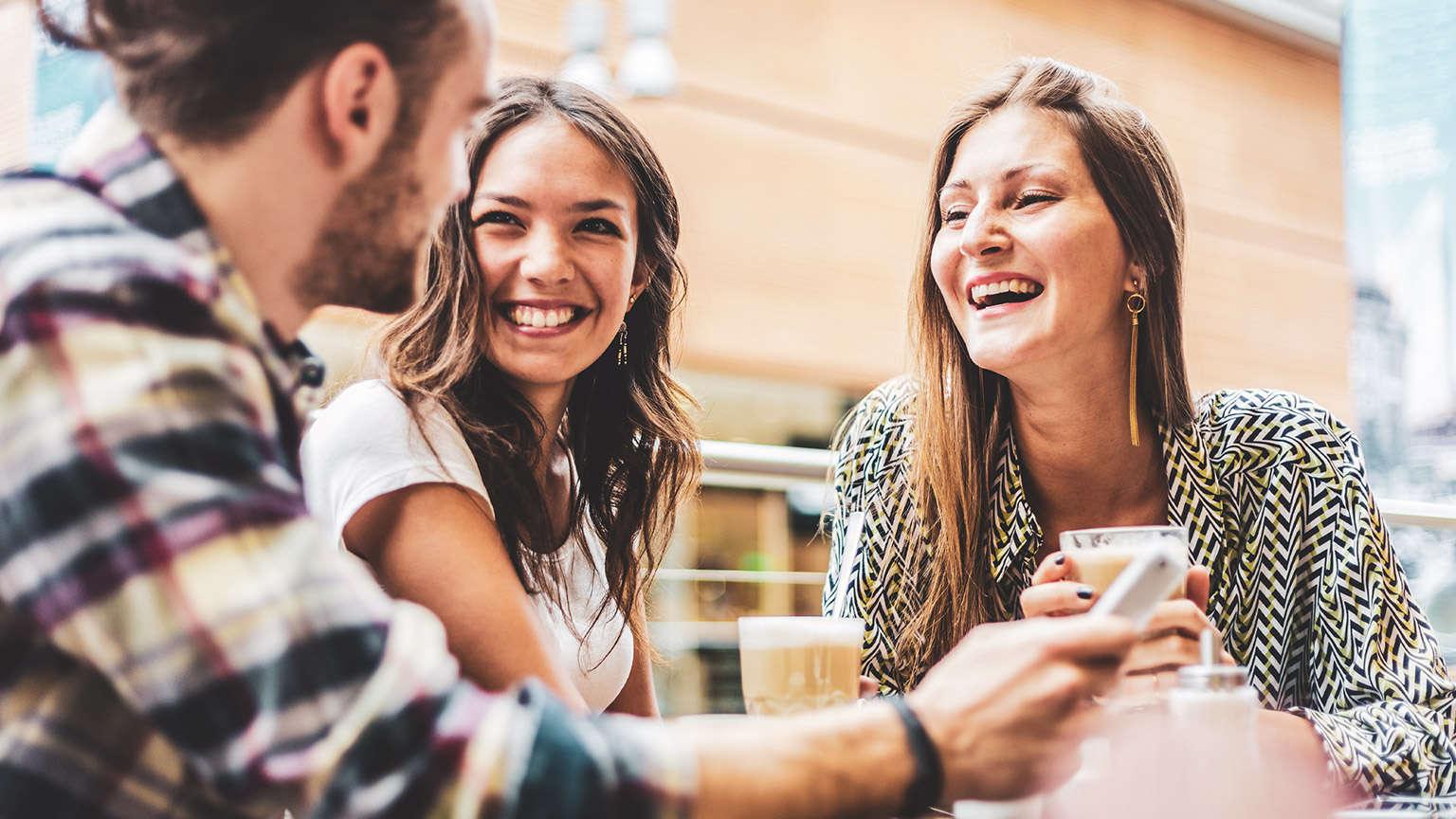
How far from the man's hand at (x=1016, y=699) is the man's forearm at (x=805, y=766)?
40 mm

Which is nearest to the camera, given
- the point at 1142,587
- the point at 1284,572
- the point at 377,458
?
the point at 1142,587

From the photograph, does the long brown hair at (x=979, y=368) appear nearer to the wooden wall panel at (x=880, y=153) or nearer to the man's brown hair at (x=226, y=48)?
the man's brown hair at (x=226, y=48)

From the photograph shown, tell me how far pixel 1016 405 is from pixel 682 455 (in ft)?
1.89

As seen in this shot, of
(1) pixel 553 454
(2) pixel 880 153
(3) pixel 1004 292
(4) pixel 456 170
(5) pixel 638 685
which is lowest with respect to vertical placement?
(5) pixel 638 685

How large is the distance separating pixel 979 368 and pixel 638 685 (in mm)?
797

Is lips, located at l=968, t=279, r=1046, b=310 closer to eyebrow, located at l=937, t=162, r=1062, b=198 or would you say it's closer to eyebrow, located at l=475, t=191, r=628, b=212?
eyebrow, located at l=937, t=162, r=1062, b=198

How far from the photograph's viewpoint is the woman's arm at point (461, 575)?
4.33 ft

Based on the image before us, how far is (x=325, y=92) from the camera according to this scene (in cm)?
85

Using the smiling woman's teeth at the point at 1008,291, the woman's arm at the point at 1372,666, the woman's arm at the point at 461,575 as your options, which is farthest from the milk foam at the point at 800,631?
the smiling woman's teeth at the point at 1008,291

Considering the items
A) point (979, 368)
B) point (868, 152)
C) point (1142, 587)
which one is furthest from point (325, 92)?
point (868, 152)

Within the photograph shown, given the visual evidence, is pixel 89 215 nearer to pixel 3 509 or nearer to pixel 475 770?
pixel 3 509

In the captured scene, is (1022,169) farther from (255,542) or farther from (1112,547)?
(255,542)

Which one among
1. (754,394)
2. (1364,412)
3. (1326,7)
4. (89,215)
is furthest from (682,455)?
(1326,7)

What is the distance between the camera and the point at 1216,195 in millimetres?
9375
